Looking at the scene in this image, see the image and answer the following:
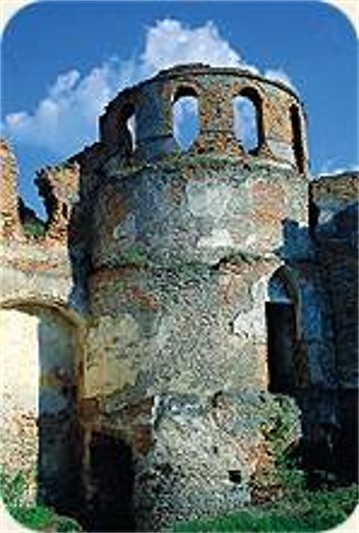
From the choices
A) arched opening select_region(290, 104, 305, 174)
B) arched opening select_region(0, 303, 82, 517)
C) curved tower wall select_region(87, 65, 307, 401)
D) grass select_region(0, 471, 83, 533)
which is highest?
arched opening select_region(290, 104, 305, 174)

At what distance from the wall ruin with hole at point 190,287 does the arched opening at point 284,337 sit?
3cm

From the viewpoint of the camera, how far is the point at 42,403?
15156mm

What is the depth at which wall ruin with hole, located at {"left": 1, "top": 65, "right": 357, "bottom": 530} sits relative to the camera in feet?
44.8

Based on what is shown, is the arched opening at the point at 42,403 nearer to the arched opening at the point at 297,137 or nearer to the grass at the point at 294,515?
the grass at the point at 294,515

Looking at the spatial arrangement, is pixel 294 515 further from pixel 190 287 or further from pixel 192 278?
pixel 192 278

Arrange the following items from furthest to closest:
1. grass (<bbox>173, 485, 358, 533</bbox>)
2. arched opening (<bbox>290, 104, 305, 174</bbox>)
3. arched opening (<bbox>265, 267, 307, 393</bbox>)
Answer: arched opening (<bbox>290, 104, 305, 174</bbox>), arched opening (<bbox>265, 267, 307, 393</bbox>), grass (<bbox>173, 485, 358, 533</bbox>)

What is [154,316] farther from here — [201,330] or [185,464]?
[185,464]

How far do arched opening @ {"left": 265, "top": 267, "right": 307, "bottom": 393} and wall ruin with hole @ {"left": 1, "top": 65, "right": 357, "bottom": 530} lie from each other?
3cm

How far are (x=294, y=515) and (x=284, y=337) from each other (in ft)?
12.7

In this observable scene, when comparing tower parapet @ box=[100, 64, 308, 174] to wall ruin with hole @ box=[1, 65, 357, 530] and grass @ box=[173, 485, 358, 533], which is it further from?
grass @ box=[173, 485, 358, 533]

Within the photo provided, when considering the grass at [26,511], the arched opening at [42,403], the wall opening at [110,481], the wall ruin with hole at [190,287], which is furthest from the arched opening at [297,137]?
the grass at [26,511]

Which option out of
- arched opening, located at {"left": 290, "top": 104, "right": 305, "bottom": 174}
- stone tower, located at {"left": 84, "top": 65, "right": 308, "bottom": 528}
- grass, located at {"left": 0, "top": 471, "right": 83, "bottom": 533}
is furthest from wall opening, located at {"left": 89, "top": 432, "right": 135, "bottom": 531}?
arched opening, located at {"left": 290, "top": 104, "right": 305, "bottom": 174}

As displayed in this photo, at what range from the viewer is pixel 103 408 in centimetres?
1458

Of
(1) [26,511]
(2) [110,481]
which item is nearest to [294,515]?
(2) [110,481]
